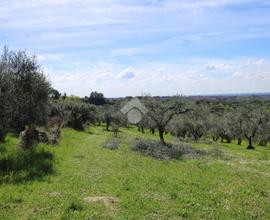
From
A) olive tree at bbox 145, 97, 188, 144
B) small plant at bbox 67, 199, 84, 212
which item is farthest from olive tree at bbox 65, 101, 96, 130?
small plant at bbox 67, 199, 84, 212

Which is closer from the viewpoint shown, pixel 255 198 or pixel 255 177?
pixel 255 198

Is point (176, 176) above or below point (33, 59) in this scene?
below

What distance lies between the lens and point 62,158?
3272cm

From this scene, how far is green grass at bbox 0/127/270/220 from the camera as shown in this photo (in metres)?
16.6

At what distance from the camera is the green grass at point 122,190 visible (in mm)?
16625

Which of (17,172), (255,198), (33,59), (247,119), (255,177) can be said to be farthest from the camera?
(247,119)

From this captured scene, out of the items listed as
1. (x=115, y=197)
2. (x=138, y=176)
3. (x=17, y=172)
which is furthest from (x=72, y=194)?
(x=138, y=176)

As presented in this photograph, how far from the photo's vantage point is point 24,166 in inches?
1021

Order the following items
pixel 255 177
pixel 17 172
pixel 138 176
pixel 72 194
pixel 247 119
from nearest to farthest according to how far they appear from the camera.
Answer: pixel 72 194 → pixel 17 172 → pixel 138 176 → pixel 255 177 → pixel 247 119

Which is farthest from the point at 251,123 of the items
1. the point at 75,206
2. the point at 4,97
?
the point at 75,206

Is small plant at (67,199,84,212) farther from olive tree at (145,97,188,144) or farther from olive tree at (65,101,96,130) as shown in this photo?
olive tree at (65,101,96,130)

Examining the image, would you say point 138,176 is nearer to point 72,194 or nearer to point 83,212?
point 72,194

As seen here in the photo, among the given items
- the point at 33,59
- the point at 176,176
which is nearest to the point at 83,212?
the point at 176,176

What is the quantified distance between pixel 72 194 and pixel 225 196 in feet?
27.0
